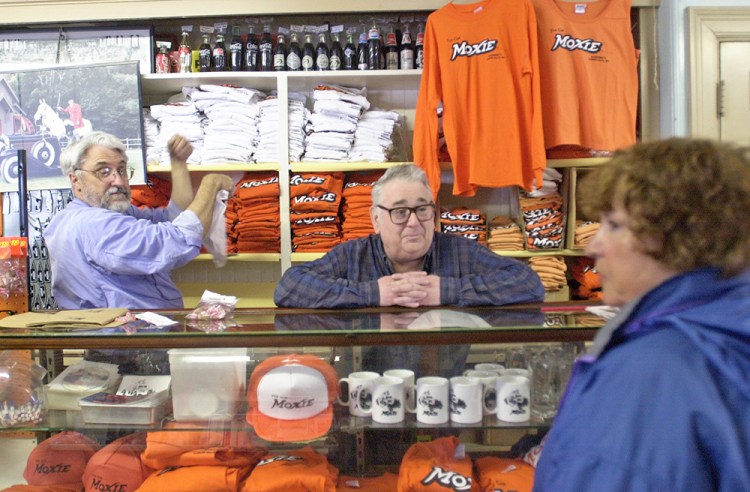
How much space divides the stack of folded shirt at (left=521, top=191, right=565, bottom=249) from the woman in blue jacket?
2812mm

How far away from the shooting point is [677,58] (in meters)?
3.45

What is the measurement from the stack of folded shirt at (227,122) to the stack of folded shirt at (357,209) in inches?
24.7

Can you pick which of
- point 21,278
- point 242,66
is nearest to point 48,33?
point 242,66

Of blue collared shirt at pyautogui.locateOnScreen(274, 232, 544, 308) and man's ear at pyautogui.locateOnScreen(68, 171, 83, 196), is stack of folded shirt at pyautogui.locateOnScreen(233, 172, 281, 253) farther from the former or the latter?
blue collared shirt at pyautogui.locateOnScreen(274, 232, 544, 308)

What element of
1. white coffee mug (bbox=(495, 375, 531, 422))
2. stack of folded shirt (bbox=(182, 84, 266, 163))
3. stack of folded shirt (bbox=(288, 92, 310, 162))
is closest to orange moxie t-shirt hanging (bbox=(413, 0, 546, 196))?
stack of folded shirt (bbox=(288, 92, 310, 162))

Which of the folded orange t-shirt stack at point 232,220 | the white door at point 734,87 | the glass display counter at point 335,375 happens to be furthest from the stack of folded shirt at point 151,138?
the white door at point 734,87

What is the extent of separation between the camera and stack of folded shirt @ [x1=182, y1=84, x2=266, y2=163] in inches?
146

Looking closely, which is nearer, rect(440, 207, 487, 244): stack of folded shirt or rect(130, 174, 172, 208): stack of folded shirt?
rect(440, 207, 487, 244): stack of folded shirt

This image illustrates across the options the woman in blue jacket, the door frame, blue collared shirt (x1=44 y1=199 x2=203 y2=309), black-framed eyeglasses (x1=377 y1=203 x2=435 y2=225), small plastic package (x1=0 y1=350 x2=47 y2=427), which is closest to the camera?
the woman in blue jacket

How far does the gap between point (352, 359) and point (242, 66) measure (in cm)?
270

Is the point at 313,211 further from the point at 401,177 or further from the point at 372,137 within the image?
the point at 401,177

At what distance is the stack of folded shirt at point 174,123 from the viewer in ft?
12.4

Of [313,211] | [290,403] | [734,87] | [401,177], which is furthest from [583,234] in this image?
[290,403]

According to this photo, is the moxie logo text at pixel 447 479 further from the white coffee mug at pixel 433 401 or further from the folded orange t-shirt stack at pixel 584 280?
the folded orange t-shirt stack at pixel 584 280
